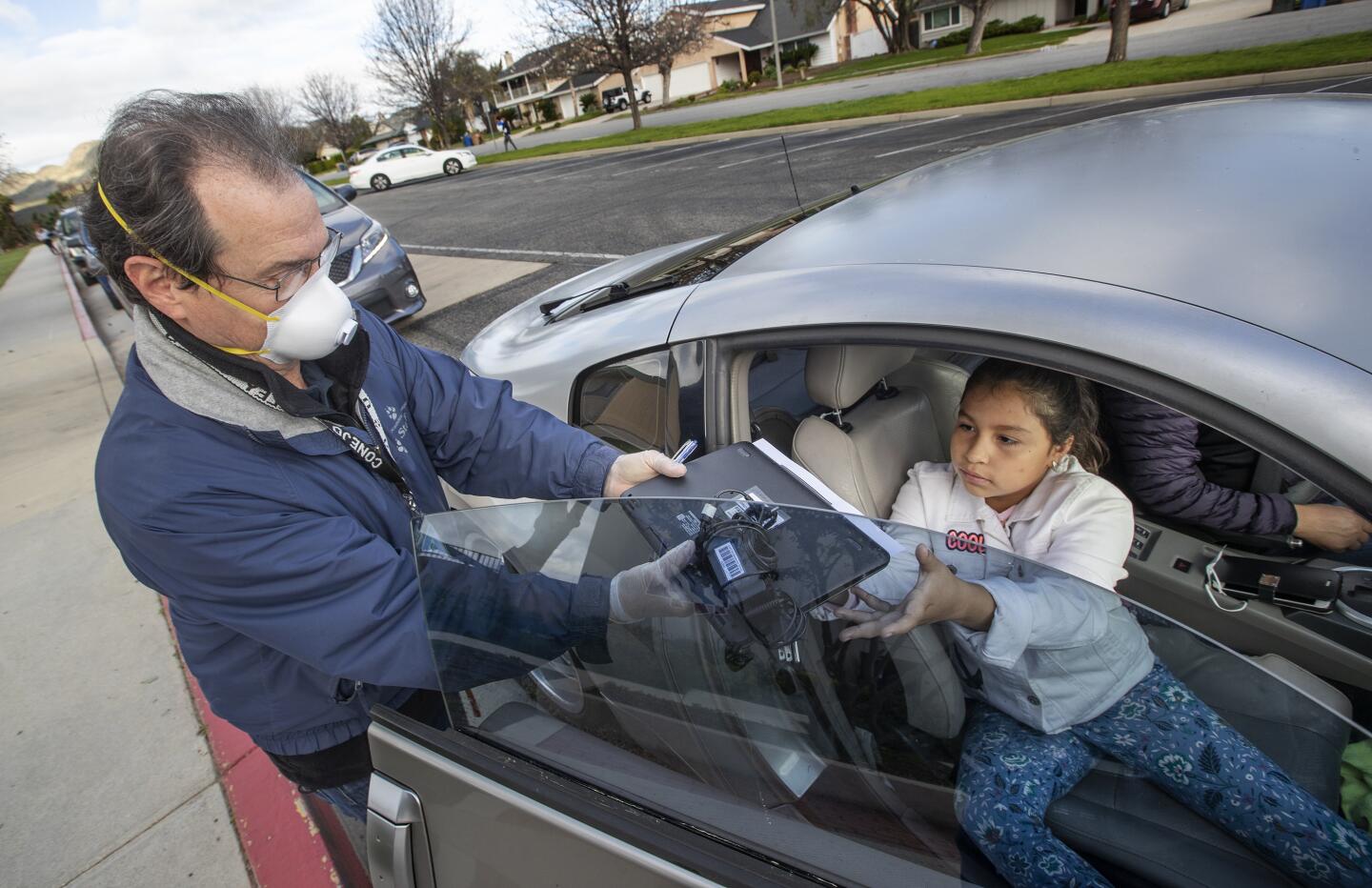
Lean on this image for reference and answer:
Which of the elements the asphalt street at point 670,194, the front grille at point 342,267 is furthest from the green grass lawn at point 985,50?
the front grille at point 342,267

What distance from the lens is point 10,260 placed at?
2598 centimetres

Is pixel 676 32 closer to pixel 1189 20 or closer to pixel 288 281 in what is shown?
pixel 1189 20

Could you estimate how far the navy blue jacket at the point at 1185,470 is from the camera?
1.75m

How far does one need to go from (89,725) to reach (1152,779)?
11.5 ft

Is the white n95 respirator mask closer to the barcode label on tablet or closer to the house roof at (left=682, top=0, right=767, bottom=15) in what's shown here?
the barcode label on tablet

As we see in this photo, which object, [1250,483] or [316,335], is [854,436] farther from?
[316,335]

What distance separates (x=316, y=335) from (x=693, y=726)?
3.27 feet

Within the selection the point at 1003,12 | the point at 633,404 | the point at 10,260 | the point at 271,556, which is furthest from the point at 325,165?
the point at 271,556

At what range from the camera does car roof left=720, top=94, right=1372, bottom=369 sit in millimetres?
1083

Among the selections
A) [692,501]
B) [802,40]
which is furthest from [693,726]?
[802,40]

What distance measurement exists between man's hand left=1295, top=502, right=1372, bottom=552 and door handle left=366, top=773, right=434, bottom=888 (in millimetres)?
2007

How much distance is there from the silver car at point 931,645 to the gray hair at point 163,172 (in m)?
0.62

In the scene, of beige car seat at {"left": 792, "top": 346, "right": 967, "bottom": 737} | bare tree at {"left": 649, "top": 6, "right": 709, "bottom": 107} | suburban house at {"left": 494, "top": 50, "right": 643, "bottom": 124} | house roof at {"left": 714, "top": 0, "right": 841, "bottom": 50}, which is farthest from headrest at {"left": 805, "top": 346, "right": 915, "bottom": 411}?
suburban house at {"left": 494, "top": 50, "right": 643, "bottom": 124}

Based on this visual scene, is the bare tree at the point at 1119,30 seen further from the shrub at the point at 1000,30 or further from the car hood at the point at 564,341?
the shrub at the point at 1000,30
